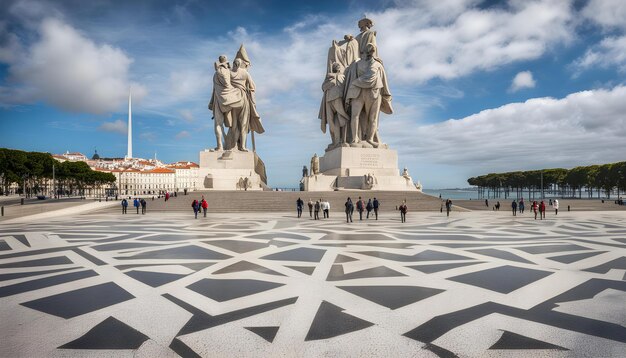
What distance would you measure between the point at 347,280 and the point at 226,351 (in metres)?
2.78

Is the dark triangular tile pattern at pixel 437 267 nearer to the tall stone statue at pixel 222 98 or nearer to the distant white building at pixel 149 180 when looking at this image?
the tall stone statue at pixel 222 98

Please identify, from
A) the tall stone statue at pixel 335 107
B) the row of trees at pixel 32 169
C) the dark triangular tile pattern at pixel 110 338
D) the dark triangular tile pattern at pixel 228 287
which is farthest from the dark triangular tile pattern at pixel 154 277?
the row of trees at pixel 32 169

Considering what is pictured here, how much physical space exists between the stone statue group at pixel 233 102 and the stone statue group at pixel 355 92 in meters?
7.16

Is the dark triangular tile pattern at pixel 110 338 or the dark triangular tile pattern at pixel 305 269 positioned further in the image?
the dark triangular tile pattern at pixel 305 269

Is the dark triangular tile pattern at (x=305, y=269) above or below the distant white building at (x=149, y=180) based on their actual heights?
below

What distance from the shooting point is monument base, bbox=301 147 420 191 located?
100 feet

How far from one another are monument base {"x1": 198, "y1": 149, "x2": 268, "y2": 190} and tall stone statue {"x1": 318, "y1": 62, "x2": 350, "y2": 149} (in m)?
7.82

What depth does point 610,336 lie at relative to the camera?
3.59 m

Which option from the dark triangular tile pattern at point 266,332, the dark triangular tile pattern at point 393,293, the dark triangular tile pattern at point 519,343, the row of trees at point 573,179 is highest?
the row of trees at point 573,179

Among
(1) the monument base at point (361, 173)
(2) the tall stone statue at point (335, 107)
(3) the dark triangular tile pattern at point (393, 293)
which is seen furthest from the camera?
(2) the tall stone statue at point (335, 107)

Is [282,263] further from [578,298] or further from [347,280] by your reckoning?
[578,298]

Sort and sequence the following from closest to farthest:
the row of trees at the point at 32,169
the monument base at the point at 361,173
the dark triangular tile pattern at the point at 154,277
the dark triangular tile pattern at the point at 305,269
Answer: the dark triangular tile pattern at the point at 154,277, the dark triangular tile pattern at the point at 305,269, the monument base at the point at 361,173, the row of trees at the point at 32,169

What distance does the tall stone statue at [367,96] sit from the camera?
103 feet

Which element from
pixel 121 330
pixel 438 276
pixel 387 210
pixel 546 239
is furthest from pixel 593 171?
pixel 121 330
